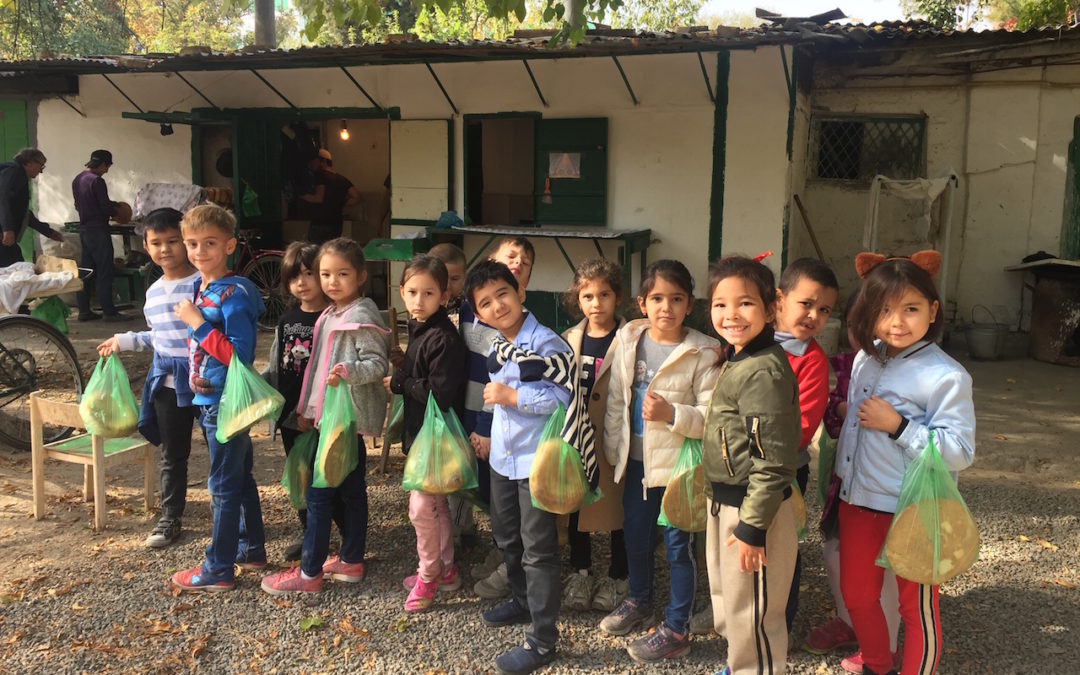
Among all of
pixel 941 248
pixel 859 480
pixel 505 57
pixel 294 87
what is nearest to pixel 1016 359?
pixel 941 248

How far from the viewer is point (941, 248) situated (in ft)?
28.1

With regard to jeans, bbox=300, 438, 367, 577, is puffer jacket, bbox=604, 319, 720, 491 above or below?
above

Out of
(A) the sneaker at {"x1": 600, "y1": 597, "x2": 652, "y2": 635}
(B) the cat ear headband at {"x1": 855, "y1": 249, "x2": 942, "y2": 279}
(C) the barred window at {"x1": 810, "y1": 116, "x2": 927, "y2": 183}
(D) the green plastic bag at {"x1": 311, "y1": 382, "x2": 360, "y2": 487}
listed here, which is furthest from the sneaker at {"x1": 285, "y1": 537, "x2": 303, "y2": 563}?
(C) the barred window at {"x1": 810, "y1": 116, "x2": 927, "y2": 183}

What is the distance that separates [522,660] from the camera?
271cm

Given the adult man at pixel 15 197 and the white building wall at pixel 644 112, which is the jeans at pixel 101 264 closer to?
the adult man at pixel 15 197

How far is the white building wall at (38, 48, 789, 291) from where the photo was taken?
7.98 m

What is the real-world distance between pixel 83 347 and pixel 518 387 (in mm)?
6485

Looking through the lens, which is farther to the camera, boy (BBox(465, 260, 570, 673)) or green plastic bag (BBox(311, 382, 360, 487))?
green plastic bag (BBox(311, 382, 360, 487))

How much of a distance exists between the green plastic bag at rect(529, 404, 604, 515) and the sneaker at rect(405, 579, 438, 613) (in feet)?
2.42

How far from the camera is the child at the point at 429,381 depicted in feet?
9.84

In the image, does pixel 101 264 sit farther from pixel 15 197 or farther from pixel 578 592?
pixel 578 592

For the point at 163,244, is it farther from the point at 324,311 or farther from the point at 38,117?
the point at 38,117

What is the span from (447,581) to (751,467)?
4.87 feet

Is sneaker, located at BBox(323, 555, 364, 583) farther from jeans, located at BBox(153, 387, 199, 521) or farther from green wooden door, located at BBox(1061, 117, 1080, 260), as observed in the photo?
green wooden door, located at BBox(1061, 117, 1080, 260)
